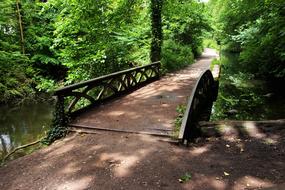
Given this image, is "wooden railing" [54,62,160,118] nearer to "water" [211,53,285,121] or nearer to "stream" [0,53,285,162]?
"stream" [0,53,285,162]

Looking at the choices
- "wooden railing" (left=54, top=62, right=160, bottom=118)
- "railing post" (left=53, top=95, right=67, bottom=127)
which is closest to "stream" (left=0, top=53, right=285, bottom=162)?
"wooden railing" (left=54, top=62, right=160, bottom=118)

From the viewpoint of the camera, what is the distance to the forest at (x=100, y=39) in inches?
424

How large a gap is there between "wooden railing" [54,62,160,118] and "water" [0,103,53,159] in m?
1.73

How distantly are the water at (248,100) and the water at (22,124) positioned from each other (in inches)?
289

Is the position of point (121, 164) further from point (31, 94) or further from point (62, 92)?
point (31, 94)

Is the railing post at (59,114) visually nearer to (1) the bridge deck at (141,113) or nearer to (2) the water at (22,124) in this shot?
(1) the bridge deck at (141,113)

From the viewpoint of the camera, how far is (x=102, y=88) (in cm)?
915

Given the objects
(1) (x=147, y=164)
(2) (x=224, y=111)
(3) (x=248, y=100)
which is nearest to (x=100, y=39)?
(2) (x=224, y=111)

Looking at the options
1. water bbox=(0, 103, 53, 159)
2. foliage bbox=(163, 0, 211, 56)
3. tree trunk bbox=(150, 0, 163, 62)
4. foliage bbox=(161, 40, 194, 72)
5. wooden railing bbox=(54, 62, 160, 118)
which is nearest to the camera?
wooden railing bbox=(54, 62, 160, 118)

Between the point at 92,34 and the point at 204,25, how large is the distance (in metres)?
14.1

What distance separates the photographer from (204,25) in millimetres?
24234

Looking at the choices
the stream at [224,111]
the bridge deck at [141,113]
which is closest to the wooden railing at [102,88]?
the bridge deck at [141,113]

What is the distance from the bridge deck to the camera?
6.55m

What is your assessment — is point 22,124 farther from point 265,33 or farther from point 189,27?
point 189,27
